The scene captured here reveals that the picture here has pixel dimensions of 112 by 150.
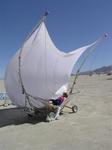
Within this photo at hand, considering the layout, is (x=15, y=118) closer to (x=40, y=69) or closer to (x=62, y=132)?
(x=40, y=69)

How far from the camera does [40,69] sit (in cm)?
1711

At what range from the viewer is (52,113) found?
15.9 meters

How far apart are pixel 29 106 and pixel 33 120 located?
747mm

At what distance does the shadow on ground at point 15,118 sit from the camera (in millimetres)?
16128

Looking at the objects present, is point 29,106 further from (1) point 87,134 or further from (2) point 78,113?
(1) point 87,134

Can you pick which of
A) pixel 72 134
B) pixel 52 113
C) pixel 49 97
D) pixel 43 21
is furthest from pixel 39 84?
pixel 72 134

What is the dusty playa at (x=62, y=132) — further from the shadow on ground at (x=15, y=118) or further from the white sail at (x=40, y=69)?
the white sail at (x=40, y=69)

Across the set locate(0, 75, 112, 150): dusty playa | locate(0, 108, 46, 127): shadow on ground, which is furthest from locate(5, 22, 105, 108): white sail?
locate(0, 75, 112, 150): dusty playa

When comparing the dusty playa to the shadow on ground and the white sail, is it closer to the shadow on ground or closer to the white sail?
the shadow on ground

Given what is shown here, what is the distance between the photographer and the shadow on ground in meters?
16.1

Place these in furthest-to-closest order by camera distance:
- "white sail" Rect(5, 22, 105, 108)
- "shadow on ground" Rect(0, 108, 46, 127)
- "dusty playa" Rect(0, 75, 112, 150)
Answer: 1. "white sail" Rect(5, 22, 105, 108)
2. "shadow on ground" Rect(0, 108, 46, 127)
3. "dusty playa" Rect(0, 75, 112, 150)

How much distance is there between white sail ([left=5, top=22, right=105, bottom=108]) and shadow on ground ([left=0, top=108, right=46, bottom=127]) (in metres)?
0.80

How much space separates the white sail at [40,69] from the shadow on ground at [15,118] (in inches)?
31.7

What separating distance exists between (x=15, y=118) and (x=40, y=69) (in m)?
3.06
